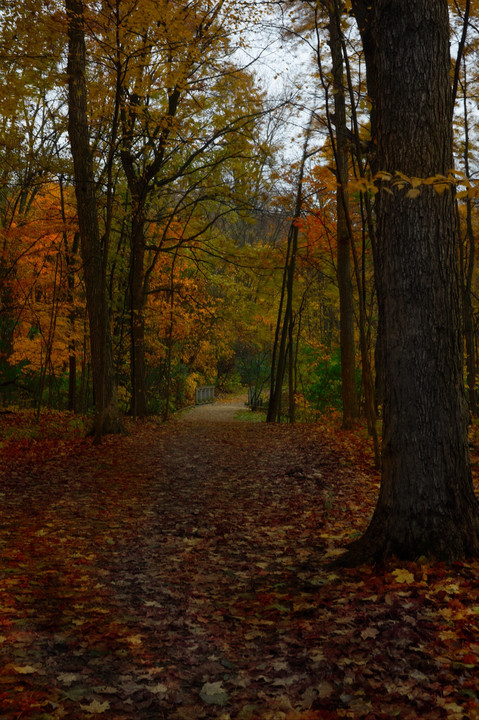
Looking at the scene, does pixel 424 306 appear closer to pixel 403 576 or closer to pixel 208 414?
pixel 403 576

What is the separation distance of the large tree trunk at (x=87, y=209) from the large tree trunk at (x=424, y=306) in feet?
24.2

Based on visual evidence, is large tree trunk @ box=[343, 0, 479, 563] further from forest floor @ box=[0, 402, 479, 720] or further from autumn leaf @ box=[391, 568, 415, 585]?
forest floor @ box=[0, 402, 479, 720]

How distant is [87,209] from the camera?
11.0m

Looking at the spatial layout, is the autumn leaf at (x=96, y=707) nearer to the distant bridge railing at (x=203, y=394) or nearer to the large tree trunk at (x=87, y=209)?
the large tree trunk at (x=87, y=209)

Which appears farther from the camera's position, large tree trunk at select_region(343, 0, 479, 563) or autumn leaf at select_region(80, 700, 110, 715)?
large tree trunk at select_region(343, 0, 479, 563)

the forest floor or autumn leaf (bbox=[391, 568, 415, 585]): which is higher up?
autumn leaf (bbox=[391, 568, 415, 585])

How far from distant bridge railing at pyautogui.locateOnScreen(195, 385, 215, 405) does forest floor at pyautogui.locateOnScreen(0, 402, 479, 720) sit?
87.6 ft

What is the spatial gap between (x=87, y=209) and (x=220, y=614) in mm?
9430

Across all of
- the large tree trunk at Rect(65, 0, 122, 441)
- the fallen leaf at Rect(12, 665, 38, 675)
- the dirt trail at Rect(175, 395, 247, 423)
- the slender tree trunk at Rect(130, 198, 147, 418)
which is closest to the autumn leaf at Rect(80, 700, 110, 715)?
the fallen leaf at Rect(12, 665, 38, 675)

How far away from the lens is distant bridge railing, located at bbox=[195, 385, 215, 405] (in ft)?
111

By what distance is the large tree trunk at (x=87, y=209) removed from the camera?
10.4 m

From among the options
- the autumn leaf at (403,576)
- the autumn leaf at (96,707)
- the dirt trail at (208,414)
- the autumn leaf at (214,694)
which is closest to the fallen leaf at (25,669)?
the autumn leaf at (96,707)

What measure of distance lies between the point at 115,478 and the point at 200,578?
4010mm

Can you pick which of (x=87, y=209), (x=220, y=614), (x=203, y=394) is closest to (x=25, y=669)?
(x=220, y=614)
